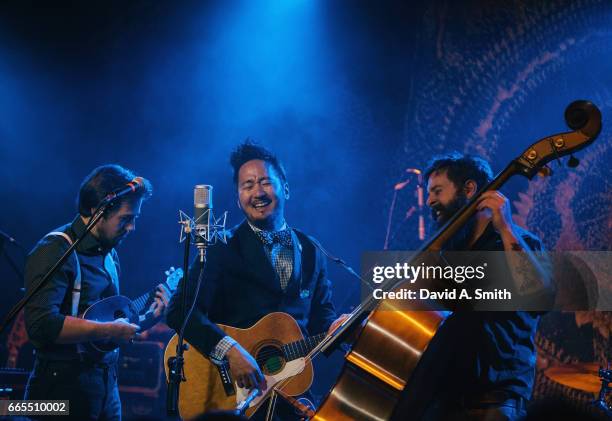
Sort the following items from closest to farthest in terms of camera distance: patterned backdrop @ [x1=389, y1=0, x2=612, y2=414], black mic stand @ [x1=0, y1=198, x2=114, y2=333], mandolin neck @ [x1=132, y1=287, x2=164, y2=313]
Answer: black mic stand @ [x1=0, y1=198, x2=114, y2=333] → mandolin neck @ [x1=132, y1=287, x2=164, y2=313] → patterned backdrop @ [x1=389, y1=0, x2=612, y2=414]

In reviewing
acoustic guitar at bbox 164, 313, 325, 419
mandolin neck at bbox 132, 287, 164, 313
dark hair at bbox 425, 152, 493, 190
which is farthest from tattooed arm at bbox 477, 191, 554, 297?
mandolin neck at bbox 132, 287, 164, 313

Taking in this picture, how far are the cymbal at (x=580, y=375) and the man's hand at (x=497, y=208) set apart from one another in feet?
7.21

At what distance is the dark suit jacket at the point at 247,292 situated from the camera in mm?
4062

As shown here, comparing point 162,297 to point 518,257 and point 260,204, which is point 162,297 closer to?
point 260,204

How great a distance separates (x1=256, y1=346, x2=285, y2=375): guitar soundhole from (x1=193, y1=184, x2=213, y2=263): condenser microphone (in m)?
0.78

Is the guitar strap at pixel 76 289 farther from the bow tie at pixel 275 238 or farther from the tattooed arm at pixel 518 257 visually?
the tattooed arm at pixel 518 257

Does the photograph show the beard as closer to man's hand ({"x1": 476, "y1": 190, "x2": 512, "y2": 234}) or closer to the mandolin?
man's hand ({"x1": 476, "y1": 190, "x2": 512, "y2": 234})

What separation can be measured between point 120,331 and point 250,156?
1.60 meters

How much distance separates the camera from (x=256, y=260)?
164 inches

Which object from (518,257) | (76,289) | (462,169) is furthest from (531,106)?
(76,289)

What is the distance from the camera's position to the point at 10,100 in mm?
7070

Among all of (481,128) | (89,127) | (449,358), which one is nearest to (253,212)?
(449,358)

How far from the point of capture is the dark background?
645 cm

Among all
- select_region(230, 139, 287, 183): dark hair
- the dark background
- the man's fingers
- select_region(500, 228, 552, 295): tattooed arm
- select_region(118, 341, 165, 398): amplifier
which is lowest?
select_region(118, 341, 165, 398): amplifier
